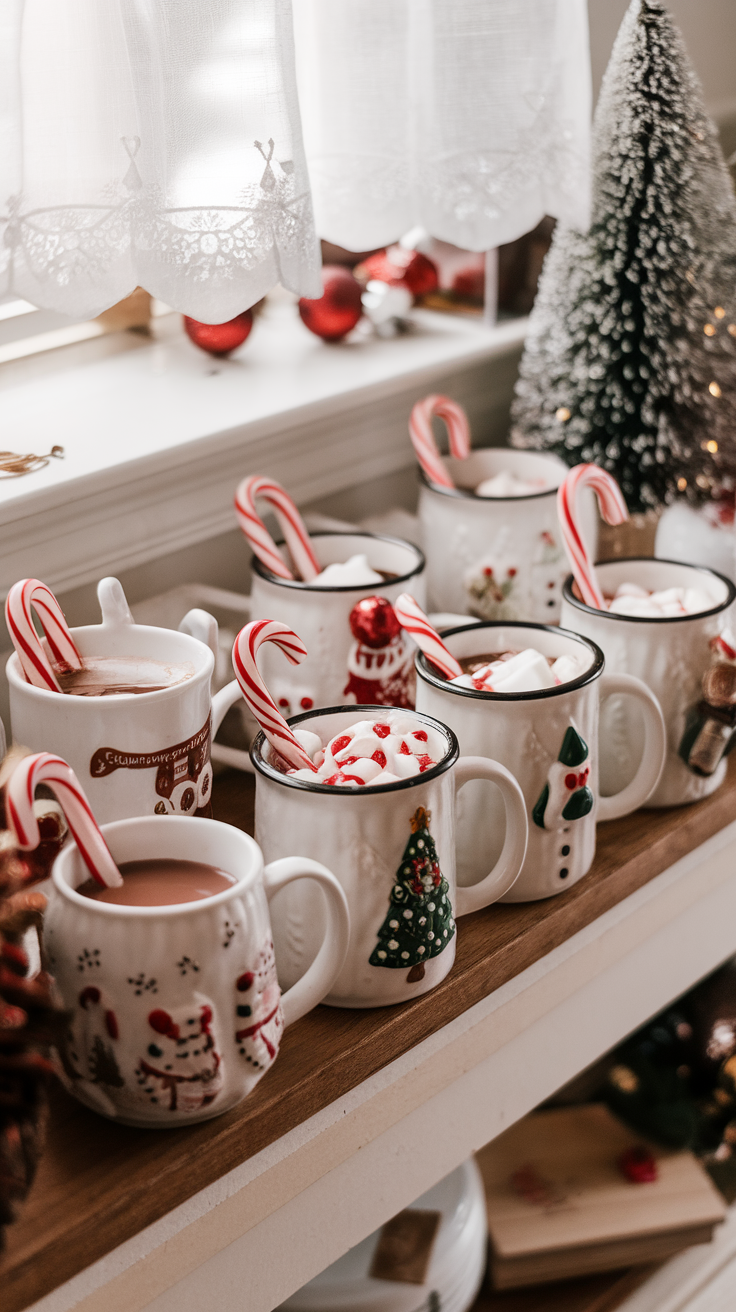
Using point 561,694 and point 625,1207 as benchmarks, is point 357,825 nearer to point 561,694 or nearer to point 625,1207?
point 561,694

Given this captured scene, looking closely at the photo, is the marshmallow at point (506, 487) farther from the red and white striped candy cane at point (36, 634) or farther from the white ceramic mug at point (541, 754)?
the red and white striped candy cane at point (36, 634)

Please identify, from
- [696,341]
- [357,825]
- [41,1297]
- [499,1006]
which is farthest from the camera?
[696,341]

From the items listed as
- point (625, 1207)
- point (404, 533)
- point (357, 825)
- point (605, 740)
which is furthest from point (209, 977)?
point (625, 1207)

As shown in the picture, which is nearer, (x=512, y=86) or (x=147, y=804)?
(x=147, y=804)

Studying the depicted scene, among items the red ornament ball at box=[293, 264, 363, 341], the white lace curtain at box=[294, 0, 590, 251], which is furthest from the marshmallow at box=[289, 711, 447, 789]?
the red ornament ball at box=[293, 264, 363, 341]

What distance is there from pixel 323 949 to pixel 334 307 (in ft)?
2.46

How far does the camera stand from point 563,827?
0.87 meters

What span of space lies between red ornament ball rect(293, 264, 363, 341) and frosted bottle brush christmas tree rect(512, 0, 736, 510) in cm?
19

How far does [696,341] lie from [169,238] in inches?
20.3

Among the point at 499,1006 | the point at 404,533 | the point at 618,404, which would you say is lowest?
the point at 499,1006

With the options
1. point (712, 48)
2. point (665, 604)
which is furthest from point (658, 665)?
point (712, 48)

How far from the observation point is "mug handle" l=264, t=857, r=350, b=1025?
673 mm

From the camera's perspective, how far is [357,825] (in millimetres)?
729

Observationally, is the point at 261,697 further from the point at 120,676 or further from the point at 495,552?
the point at 495,552
